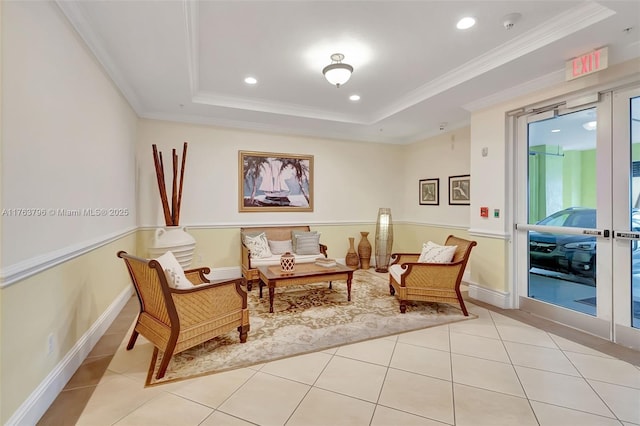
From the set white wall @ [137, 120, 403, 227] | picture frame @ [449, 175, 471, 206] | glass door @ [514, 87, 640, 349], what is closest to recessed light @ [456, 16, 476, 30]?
glass door @ [514, 87, 640, 349]

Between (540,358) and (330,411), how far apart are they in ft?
6.30

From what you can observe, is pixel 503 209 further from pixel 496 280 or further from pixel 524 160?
pixel 496 280

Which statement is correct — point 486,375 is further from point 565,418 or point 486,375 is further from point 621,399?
point 621,399

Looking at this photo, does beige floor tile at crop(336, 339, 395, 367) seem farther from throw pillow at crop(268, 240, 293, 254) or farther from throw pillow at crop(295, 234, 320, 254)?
throw pillow at crop(268, 240, 293, 254)

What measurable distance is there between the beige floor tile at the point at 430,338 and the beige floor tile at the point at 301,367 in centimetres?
85

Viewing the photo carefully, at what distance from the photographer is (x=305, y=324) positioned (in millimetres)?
3219

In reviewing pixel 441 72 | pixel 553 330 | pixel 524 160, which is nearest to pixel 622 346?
pixel 553 330

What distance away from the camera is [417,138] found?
20.1ft

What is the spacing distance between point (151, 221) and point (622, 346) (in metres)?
5.87

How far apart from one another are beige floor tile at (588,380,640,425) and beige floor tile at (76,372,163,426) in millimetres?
2998

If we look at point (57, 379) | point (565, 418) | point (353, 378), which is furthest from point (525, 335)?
point (57, 379)

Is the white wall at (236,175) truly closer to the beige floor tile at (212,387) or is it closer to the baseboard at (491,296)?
the baseboard at (491,296)

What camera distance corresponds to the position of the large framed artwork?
5.29m

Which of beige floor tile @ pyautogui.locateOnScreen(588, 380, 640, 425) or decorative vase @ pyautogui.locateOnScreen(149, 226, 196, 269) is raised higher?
decorative vase @ pyautogui.locateOnScreen(149, 226, 196, 269)
